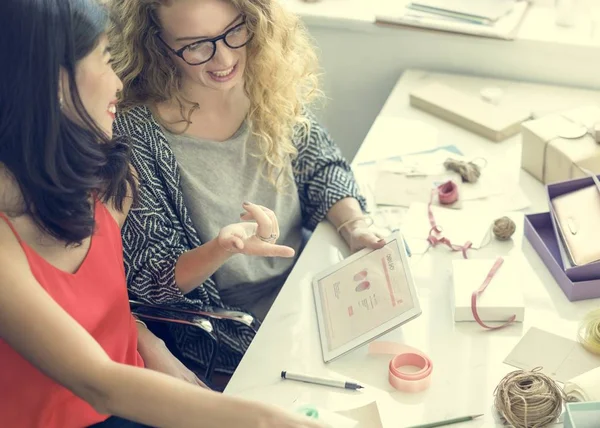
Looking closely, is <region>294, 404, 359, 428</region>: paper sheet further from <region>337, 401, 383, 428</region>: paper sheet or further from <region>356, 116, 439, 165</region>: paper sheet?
<region>356, 116, 439, 165</region>: paper sheet

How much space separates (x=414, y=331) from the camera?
164 centimetres

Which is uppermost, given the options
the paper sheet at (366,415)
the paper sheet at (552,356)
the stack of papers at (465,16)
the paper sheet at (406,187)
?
the stack of papers at (465,16)

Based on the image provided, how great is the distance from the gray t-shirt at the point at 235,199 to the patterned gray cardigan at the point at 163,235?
3 cm

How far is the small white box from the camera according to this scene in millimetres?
1633

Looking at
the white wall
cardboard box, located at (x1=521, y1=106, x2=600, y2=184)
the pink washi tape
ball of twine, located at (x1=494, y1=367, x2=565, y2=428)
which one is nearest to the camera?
ball of twine, located at (x1=494, y1=367, x2=565, y2=428)

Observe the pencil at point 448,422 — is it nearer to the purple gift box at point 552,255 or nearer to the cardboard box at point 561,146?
the purple gift box at point 552,255

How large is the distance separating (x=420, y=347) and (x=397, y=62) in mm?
1289

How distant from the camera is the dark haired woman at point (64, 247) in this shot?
4.10ft

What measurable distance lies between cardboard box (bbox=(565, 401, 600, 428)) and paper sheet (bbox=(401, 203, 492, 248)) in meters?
0.60

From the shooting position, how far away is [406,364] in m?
1.57

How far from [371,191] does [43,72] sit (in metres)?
1.02

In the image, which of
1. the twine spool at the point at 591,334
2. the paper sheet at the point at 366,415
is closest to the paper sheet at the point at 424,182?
the twine spool at the point at 591,334

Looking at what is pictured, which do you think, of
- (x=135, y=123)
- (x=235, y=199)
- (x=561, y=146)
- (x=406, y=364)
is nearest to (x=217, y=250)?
(x=235, y=199)

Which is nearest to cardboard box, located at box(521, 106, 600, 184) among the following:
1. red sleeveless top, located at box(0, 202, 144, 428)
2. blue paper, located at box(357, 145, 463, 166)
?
blue paper, located at box(357, 145, 463, 166)
